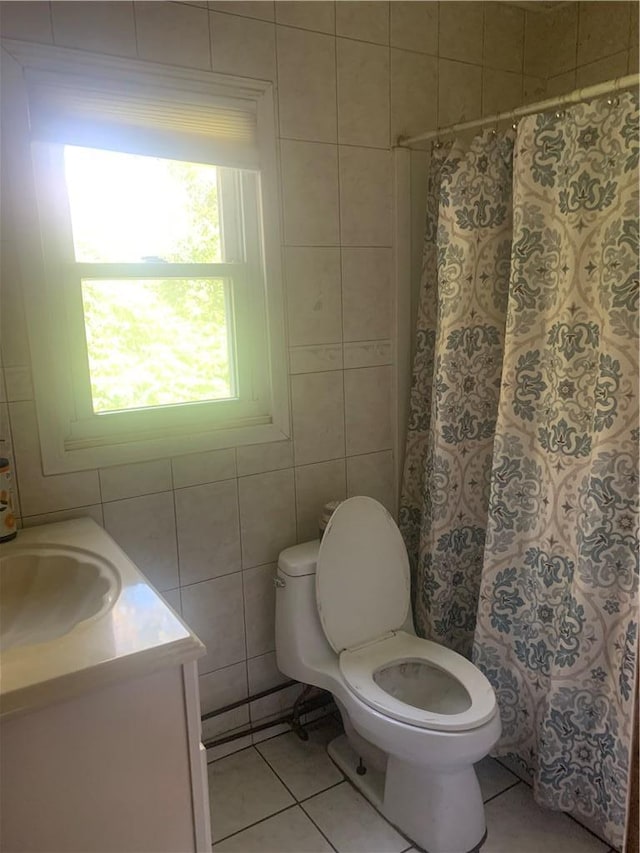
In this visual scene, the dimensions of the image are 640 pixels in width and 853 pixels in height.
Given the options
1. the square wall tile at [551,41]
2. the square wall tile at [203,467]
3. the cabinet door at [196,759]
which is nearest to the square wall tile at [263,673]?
the square wall tile at [203,467]

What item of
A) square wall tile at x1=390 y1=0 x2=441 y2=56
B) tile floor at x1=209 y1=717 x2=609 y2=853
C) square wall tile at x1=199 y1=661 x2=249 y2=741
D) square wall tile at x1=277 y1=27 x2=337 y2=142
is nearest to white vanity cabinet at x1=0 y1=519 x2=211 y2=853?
tile floor at x1=209 y1=717 x2=609 y2=853

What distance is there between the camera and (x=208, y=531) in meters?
1.85

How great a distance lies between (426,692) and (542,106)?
1.66 meters

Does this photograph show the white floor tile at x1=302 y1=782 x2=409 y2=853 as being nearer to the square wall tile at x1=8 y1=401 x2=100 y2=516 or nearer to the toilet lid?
the toilet lid

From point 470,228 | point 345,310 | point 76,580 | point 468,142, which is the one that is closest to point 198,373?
point 345,310

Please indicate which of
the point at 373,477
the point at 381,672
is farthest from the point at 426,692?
the point at 373,477

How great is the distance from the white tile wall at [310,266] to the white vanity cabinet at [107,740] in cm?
65

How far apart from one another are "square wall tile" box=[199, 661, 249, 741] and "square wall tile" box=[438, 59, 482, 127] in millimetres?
1964

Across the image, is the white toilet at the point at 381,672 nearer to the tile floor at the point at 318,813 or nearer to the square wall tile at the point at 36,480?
the tile floor at the point at 318,813

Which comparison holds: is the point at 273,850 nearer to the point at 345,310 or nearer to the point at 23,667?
Answer: the point at 23,667

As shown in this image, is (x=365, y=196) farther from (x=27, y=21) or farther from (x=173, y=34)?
(x=27, y=21)

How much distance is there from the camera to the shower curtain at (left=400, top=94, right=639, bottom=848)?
4.82 ft

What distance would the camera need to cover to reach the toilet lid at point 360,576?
1.82m

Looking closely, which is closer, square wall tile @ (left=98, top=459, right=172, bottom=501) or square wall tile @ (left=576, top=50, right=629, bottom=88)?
square wall tile @ (left=98, top=459, right=172, bottom=501)
